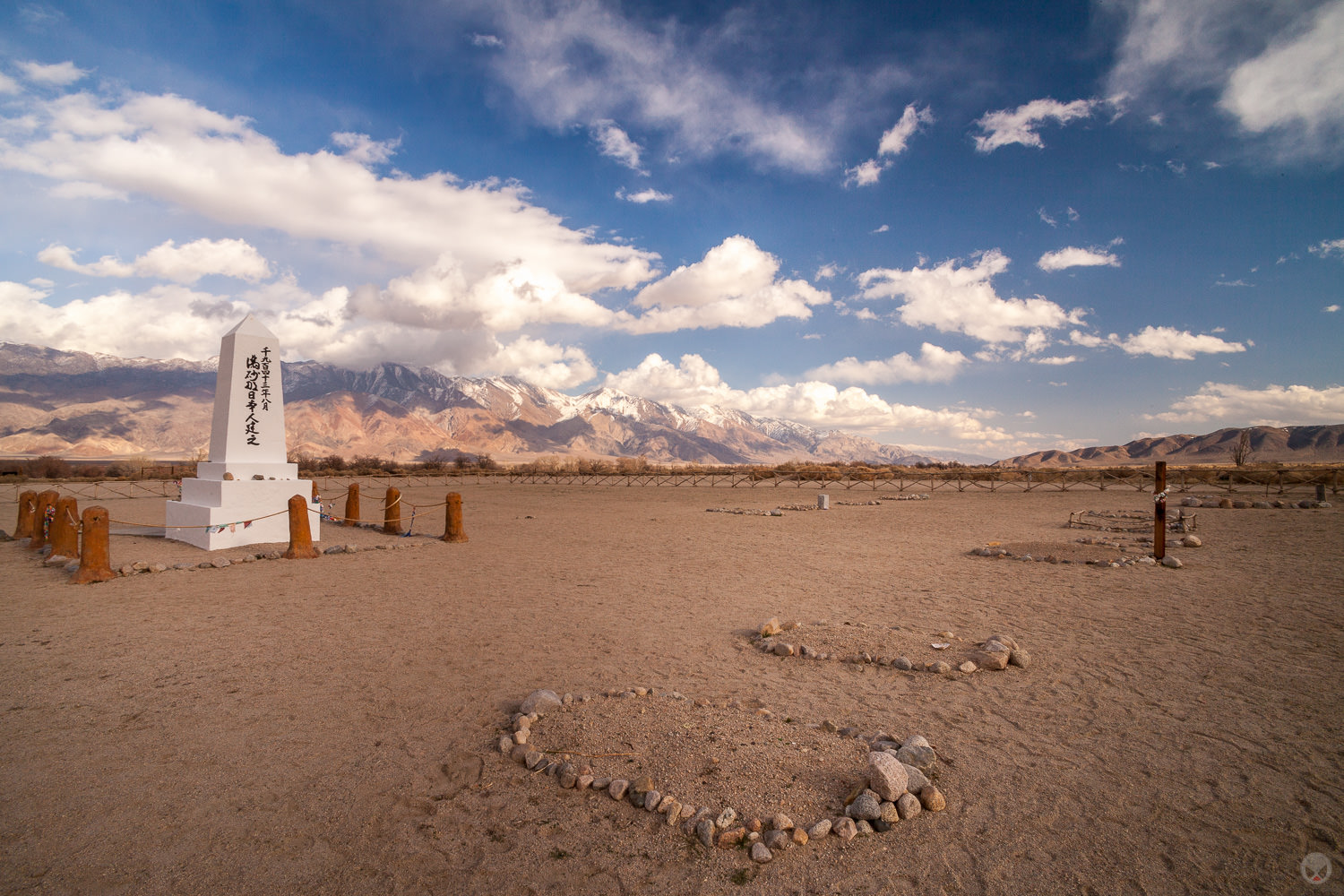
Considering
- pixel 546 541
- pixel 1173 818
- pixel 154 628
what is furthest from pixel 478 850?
pixel 546 541

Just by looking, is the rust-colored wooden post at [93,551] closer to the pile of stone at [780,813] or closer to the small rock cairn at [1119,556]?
the pile of stone at [780,813]

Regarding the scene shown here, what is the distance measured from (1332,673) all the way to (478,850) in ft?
28.6

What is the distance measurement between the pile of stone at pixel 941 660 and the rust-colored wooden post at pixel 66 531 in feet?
47.7

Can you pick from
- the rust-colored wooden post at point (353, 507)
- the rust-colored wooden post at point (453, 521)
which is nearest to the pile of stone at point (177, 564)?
the rust-colored wooden post at point (453, 521)

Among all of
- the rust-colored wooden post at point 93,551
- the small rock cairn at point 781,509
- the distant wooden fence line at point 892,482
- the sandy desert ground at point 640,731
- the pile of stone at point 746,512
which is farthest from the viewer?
the distant wooden fence line at point 892,482

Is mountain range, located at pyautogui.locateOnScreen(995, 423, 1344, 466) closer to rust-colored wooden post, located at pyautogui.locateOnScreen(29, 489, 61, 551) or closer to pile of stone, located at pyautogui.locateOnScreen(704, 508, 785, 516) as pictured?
pile of stone, located at pyautogui.locateOnScreen(704, 508, 785, 516)

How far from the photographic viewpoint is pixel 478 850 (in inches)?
149

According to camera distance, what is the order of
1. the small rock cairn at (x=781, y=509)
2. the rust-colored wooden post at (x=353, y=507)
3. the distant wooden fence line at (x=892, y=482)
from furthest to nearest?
the distant wooden fence line at (x=892, y=482) < the small rock cairn at (x=781, y=509) < the rust-colored wooden post at (x=353, y=507)

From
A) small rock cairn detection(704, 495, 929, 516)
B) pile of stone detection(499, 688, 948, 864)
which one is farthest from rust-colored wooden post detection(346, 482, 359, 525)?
pile of stone detection(499, 688, 948, 864)

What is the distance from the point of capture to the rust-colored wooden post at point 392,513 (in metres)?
18.6

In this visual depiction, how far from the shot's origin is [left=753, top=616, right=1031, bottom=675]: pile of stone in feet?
22.2

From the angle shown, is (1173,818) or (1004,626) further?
(1004,626)

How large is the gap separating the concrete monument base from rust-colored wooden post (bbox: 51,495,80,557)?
2.00 m

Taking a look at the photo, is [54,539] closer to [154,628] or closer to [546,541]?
[154,628]
